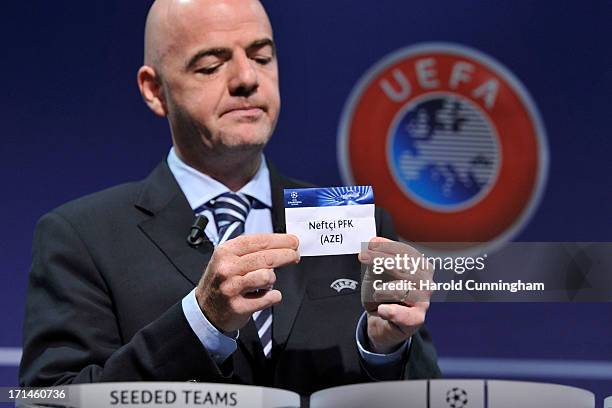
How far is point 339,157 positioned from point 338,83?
0.18m

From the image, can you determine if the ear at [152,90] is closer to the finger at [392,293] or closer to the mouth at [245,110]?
the mouth at [245,110]

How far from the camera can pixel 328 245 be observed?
5.51ft

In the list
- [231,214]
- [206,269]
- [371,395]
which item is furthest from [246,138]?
[371,395]

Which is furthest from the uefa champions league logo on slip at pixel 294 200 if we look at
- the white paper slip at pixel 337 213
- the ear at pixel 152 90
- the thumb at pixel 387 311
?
the ear at pixel 152 90

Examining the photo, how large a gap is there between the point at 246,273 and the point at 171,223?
505 millimetres

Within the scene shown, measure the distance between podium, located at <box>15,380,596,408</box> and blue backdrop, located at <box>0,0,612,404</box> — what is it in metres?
1.13

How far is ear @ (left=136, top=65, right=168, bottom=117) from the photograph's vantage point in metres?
2.39

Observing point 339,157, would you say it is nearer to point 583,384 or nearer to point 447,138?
point 447,138

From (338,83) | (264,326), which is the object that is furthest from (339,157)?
(264,326)

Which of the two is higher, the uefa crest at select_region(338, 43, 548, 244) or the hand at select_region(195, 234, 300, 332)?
the uefa crest at select_region(338, 43, 548, 244)

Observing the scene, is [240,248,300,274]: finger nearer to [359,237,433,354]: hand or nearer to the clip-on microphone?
[359,237,433,354]: hand

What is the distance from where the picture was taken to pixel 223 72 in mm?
2205

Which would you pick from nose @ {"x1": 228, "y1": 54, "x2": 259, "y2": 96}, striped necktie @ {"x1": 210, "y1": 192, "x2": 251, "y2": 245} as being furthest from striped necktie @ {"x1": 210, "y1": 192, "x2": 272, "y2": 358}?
nose @ {"x1": 228, "y1": 54, "x2": 259, "y2": 96}

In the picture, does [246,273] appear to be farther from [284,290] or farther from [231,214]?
[231,214]
